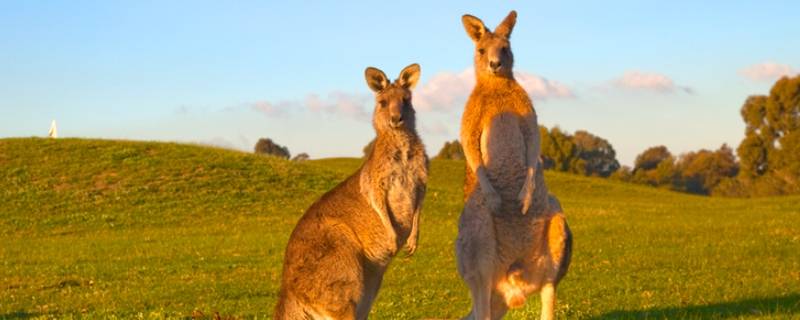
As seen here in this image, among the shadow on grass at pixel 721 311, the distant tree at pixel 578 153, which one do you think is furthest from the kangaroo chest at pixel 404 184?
the distant tree at pixel 578 153

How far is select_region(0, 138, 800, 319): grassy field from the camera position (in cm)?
1272

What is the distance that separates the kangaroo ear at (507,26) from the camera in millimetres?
7160

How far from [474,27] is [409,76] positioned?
0.92 metres

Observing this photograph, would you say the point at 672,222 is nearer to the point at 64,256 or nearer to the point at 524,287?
the point at 64,256

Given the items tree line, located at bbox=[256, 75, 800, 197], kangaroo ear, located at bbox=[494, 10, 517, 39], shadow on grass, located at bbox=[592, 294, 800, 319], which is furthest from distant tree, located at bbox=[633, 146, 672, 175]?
kangaroo ear, located at bbox=[494, 10, 517, 39]

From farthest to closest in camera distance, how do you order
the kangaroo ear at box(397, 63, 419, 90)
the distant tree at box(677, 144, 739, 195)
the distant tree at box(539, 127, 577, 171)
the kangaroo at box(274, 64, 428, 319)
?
the distant tree at box(677, 144, 739, 195) → the distant tree at box(539, 127, 577, 171) → the kangaroo ear at box(397, 63, 419, 90) → the kangaroo at box(274, 64, 428, 319)

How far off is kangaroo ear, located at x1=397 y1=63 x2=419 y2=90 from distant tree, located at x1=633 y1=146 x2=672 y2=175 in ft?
241

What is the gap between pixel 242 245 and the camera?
22.3 m

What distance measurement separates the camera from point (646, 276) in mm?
15375

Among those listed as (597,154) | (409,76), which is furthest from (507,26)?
(597,154)

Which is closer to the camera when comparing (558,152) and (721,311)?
(721,311)

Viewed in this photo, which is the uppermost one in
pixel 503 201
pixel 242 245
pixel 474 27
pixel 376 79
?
pixel 474 27

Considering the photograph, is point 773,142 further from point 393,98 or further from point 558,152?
point 393,98

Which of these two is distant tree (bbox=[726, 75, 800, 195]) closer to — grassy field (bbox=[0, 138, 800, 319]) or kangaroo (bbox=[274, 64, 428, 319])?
grassy field (bbox=[0, 138, 800, 319])
